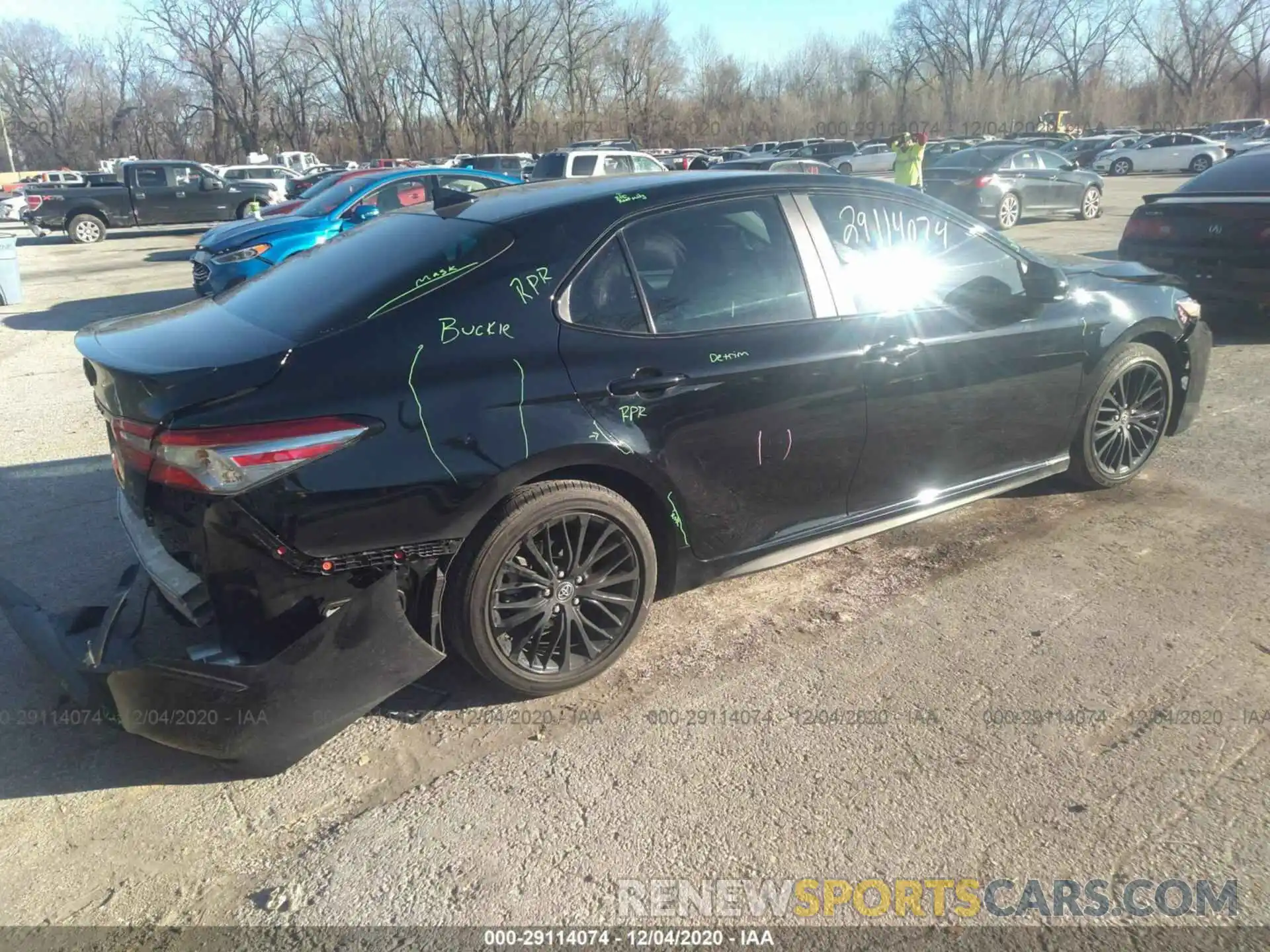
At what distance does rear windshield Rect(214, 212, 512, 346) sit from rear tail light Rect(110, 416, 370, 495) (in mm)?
332

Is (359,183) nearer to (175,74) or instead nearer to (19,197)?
(19,197)

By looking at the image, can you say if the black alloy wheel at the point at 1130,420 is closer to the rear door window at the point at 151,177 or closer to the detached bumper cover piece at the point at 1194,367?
the detached bumper cover piece at the point at 1194,367

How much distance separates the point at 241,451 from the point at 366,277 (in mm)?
846

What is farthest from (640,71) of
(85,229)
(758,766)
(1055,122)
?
(758,766)

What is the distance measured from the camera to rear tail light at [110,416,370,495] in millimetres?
2506

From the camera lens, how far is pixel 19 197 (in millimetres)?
32094

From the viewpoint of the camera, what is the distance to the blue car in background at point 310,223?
973 centimetres

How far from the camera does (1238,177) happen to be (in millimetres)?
8305

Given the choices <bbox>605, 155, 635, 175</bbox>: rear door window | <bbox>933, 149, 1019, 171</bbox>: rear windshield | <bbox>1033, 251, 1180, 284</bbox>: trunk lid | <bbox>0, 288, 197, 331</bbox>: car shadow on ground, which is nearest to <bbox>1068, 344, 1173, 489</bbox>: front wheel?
<bbox>1033, 251, 1180, 284</bbox>: trunk lid

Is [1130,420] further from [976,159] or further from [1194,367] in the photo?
[976,159]

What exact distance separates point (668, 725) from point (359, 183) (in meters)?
10.8

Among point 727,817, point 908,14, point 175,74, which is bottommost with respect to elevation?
point 727,817

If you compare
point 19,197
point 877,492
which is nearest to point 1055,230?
point 877,492

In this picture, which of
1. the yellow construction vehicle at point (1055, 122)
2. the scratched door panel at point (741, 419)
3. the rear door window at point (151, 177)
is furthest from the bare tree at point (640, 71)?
the scratched door panel at point (741, 419)
